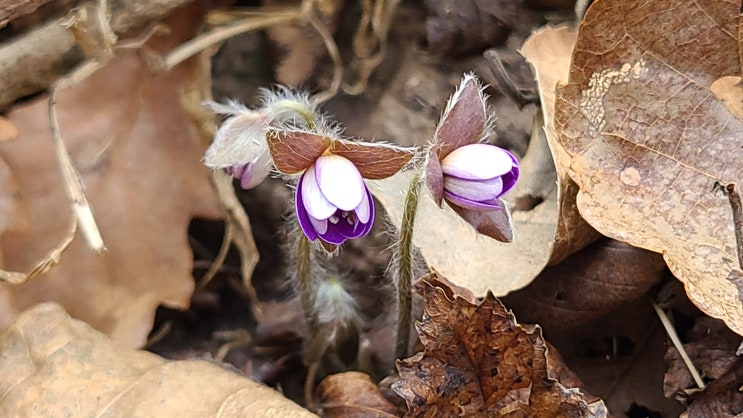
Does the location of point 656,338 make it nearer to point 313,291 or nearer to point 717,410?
point 717,410

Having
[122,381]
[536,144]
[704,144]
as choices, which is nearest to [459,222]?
[536,144]

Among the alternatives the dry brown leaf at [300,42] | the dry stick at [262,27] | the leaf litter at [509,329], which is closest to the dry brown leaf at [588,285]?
the leaf litter at [509,329]

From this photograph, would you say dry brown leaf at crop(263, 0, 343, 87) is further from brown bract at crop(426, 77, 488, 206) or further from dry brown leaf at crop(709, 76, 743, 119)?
dry brown leaf at crop(709, 76, 743, 119)

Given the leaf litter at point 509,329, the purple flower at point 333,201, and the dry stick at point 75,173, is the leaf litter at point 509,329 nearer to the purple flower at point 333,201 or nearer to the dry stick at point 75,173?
the dry stick at point 75,173

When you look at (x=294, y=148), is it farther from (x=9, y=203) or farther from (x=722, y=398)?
(x=722, y=398)

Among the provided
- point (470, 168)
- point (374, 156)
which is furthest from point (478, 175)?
point (374, 156)
